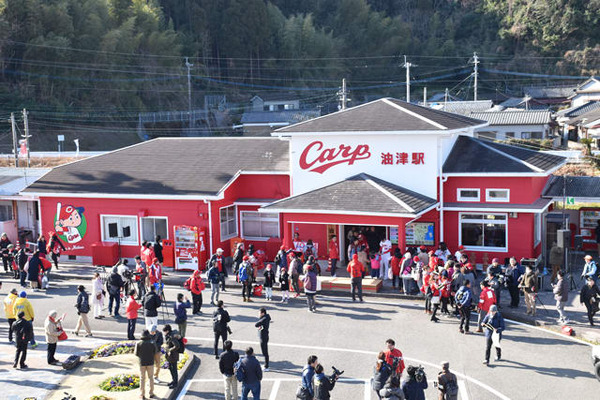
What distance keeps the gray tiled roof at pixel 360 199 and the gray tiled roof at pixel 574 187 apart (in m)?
4.61

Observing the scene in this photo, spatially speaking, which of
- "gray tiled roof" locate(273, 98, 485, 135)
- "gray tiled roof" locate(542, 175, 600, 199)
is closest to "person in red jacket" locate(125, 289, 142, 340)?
"gray tiled roof" locate(273, 98, 485, 135)

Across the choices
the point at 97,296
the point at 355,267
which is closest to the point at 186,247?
the point at 97,296

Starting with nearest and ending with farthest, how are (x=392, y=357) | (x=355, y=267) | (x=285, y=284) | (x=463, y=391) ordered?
1. (x=392, y=357)
2. (x=463, y=391)
3. (x=355, y=267)
4. (x=285, y=284)

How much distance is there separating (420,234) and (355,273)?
15.8 feet

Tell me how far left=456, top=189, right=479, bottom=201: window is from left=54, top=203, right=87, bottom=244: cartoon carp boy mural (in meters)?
14.2

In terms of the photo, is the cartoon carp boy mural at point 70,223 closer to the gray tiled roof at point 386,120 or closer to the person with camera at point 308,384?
the gray tiled roof at point 386,120

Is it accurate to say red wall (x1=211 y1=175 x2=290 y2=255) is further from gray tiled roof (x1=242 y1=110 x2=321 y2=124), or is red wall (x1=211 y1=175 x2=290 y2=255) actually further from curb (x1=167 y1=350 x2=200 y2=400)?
gray tiled roof (x1=242 y1=110 x2=321 y2=124)

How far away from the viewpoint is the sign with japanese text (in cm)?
2236

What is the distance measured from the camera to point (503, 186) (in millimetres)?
21859

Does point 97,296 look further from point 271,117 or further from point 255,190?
point 271,117

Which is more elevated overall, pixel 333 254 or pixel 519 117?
pixel 519 117

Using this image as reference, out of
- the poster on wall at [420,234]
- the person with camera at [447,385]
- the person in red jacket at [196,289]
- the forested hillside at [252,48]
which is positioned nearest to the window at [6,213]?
the person in red jacket at [196,289]

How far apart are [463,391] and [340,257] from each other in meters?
11.4

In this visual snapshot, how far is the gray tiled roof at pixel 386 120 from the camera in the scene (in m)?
22.4
